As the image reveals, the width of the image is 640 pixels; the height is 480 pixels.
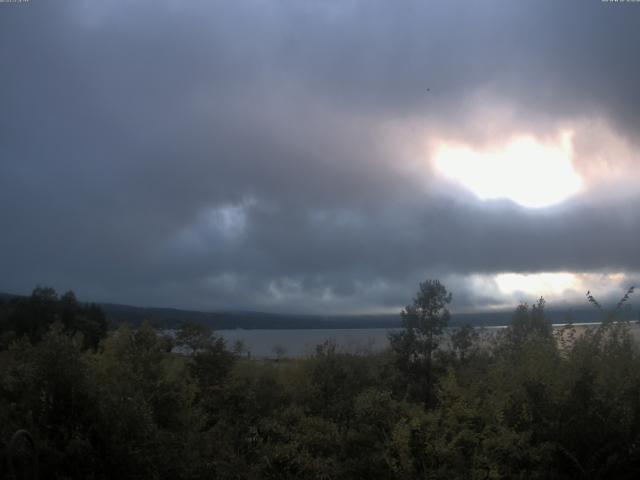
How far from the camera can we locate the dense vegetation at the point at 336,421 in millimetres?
8570

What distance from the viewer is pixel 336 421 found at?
12.3 meters

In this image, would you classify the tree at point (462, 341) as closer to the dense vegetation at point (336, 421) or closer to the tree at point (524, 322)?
the tree at point (524, 322)

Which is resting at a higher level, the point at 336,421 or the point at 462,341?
the point at 462,341

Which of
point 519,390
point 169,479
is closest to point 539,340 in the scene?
point 519,390

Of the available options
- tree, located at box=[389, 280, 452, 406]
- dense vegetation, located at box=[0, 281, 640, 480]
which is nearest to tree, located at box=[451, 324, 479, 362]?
tree, located at box=[389, 280, 452, 406]

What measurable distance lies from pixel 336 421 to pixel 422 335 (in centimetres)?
941

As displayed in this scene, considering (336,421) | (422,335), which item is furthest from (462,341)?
(336,421)

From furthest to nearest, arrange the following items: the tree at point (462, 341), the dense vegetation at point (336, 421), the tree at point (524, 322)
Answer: the tree at point (462, 341) → the tree at point (524, 322) → the dense vegetation at point (336, 421)

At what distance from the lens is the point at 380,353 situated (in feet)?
70.2

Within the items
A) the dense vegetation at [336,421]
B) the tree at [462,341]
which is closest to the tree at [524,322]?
the tree at [462,341]

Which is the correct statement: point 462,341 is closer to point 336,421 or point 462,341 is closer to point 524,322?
point 524,322

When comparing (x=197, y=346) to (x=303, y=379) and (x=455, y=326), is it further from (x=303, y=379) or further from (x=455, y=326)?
(x=455, y=326)

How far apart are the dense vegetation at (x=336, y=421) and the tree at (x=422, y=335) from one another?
21.6 ft

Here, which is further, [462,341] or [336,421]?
[462,341]
